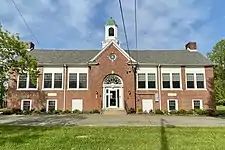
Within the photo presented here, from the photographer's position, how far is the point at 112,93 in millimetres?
31672

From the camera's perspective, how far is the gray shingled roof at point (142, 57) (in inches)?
1318

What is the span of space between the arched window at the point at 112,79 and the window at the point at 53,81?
18.3ft

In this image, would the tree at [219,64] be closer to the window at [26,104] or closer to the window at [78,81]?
the window at [78,81]

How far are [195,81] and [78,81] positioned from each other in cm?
1438

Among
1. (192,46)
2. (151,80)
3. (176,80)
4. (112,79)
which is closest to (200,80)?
(176,80)

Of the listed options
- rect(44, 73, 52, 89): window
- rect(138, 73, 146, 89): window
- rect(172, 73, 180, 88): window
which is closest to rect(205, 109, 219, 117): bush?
rect(172, 73, 180, 88): window

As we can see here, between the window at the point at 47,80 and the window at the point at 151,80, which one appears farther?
the window at the point at 151,80

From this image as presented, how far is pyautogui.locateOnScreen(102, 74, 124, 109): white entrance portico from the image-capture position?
3131 cm

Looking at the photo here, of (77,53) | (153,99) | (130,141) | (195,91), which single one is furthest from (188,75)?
(130,141)

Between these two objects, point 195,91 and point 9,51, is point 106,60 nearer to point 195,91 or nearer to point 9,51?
point 195,91

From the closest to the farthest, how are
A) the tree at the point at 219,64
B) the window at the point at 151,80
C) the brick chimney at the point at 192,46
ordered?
the window at the point at 151,80
the brick chimney at the point at 192,46
the tree at the point at 219,64

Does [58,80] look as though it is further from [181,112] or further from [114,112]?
[181,112]

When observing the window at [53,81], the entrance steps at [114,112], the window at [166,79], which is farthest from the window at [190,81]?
the window at [53,81]

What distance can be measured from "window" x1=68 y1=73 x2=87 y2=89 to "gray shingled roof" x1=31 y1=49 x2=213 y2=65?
1883 millimetres
